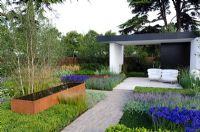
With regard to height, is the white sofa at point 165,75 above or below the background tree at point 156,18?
below

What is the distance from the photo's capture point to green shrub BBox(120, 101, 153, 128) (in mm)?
5278

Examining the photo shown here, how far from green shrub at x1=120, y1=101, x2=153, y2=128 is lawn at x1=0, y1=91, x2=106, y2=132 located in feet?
4.08

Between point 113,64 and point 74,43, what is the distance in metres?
15.0

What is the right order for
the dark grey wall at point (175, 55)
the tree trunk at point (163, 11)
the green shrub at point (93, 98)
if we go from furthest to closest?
1. the tree trunk at point (163, 11)
2. the dark grey wall at point (175, 55)
3. the green shrub at point (93, 98)

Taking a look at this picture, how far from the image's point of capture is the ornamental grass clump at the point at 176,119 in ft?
13.2

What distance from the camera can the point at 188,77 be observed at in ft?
34.4

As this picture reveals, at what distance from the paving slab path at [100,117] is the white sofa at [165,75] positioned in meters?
4.78

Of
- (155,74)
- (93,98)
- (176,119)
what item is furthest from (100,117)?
(155,74)

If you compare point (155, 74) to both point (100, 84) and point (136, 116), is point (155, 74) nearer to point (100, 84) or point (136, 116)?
point (100, 84)

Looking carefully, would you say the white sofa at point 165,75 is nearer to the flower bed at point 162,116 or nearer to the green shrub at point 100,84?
the green shrub at point 100,84

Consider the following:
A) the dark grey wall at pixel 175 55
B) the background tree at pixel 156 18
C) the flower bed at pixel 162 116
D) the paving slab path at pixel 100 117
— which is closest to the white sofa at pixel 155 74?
the dark grey wall at pixel 175 55

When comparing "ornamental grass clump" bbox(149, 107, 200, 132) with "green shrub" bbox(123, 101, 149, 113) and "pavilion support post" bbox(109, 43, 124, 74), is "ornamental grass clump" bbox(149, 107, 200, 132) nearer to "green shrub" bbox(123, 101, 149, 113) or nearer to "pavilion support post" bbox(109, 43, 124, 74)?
"green shrub" bbox(123, 101, 149, 113)

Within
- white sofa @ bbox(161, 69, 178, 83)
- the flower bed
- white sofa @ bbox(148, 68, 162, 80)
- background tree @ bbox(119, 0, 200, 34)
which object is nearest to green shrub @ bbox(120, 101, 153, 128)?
the flower bed

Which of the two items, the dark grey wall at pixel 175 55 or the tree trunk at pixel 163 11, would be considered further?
the tree trunk at pixel 163 11
